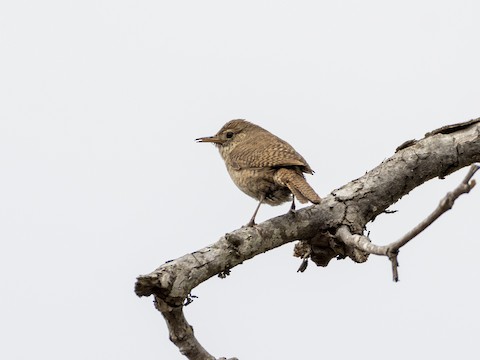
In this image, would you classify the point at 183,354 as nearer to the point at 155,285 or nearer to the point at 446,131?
the point at 155,285

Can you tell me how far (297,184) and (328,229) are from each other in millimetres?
561

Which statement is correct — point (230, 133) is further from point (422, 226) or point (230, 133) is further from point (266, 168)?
point (422, 226)

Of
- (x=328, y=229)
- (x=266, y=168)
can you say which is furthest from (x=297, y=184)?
(x=266, y=168)

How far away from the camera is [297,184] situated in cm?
604

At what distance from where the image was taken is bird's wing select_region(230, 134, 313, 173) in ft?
21.3

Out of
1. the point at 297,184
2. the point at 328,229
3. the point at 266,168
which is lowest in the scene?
the point at 328,229

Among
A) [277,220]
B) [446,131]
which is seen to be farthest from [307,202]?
[446,131]

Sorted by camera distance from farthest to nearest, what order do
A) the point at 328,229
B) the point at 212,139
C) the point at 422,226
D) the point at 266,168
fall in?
the point at 212,139
the point at 266,168
the point at 328,229
the point at 422,226

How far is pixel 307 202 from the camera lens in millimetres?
5625

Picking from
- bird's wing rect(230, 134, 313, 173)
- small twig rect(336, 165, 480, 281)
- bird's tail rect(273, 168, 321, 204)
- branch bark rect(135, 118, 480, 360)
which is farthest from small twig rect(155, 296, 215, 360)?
bird's wing rect(230, 134, 313, 173)

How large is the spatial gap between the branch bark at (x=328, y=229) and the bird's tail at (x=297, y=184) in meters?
0.09

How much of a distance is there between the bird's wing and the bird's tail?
0.07 m

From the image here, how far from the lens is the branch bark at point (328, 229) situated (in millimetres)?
4492

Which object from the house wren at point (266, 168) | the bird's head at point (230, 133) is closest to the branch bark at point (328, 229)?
the house wren at point (266, 168)
